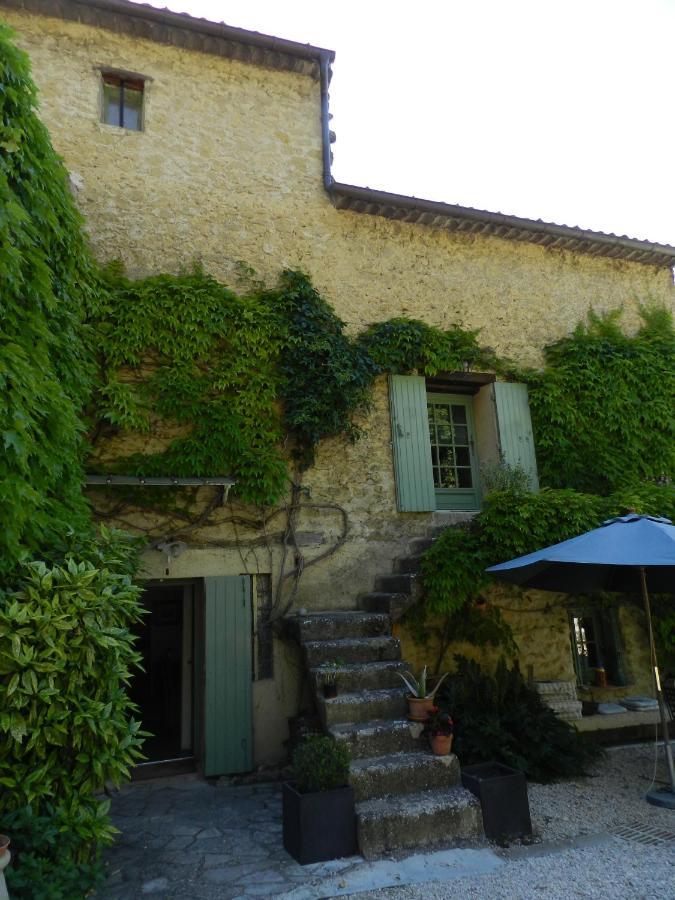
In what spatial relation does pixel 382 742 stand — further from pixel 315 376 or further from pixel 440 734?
pixel 315 376

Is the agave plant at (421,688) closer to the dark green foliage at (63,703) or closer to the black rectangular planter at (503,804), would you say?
the black rectangular planter at (503,804)

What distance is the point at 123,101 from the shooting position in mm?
6754

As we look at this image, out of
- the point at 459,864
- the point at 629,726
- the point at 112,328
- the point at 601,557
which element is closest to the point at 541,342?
the point at 601,557

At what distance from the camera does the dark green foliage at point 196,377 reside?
224 inches

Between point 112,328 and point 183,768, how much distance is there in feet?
14.6

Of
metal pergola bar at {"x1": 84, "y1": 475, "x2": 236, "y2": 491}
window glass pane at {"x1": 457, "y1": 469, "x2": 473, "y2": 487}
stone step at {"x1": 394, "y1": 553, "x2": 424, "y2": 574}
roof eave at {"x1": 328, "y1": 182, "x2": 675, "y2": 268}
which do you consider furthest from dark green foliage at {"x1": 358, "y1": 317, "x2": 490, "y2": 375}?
metal pergola bar at {"x1": 84, "y1": 475, "x2": 236, "y2": 491}

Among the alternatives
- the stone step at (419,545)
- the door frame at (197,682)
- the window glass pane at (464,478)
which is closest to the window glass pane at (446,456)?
the window glass pane at (464,478)

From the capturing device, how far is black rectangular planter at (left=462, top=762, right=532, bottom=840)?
3951mm

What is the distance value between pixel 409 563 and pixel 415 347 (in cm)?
251

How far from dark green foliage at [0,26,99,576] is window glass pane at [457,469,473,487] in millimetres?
4557

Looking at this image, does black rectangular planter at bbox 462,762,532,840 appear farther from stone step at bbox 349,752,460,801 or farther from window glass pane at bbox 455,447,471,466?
window glass pane at bbox 455,447,471,466

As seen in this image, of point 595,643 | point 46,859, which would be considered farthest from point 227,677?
point 595,643

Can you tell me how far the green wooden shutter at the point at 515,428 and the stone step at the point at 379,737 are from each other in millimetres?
3671

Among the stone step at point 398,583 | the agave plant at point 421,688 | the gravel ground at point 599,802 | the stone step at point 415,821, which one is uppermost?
the stone step at point 398,583
